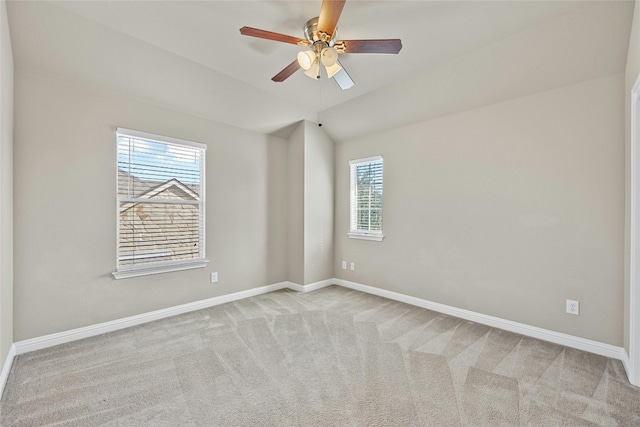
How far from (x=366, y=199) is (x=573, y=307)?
2.67 m

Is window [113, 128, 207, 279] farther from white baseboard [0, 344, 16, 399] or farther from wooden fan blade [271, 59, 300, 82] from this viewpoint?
wooden fan blade [271, 59, 300, 82]

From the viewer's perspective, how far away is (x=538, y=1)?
80.9 inches

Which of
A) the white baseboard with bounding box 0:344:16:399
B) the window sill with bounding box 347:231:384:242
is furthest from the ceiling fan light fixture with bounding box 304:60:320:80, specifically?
the white baseboard with bounding box 0:344:16:399

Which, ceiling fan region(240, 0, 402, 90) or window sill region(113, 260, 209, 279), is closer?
ceiling fan region(240, 0, 402, 90)

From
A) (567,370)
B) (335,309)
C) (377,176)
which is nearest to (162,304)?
(335,309)

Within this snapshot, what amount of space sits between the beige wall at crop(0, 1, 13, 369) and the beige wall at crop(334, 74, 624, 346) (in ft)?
12.6

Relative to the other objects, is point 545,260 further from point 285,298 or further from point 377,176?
point 285,298

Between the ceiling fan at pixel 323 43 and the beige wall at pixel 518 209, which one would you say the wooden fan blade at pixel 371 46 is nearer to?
the ceiling fan at pixel 323 43

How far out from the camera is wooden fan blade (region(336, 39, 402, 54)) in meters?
2.02

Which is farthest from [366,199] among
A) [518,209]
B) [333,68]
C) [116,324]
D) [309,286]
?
[116,324]

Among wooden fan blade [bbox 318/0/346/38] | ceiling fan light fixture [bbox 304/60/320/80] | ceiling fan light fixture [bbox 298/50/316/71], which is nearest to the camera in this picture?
wooden fan blade [bbox 318/0/346/38]

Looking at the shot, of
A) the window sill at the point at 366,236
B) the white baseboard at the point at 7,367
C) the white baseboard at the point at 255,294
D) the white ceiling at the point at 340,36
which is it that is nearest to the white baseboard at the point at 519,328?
the white baseboard at the point at 255,294

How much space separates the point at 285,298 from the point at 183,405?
2.27 m

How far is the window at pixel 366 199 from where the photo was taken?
4285 mm
